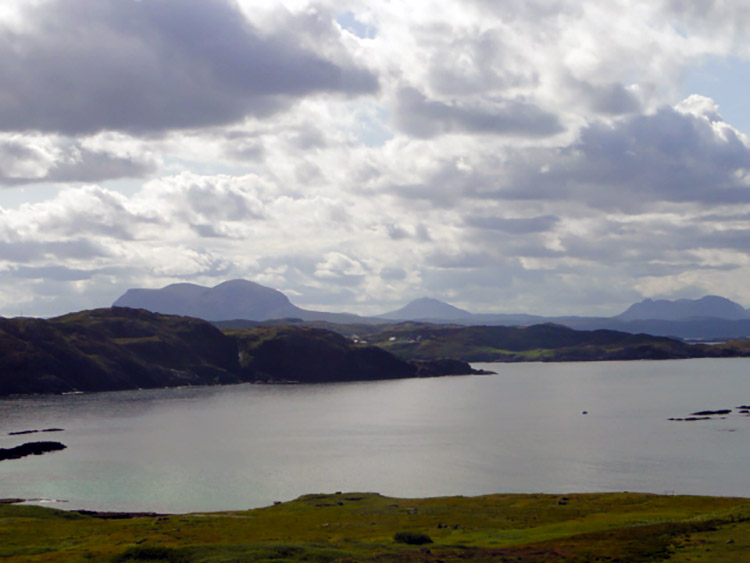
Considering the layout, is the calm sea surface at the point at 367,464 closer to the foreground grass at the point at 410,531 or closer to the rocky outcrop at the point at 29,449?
the rocky outcrop at the point at 29,449

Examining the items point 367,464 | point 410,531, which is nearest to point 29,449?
point 367,464

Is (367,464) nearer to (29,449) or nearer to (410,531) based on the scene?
(410,531)

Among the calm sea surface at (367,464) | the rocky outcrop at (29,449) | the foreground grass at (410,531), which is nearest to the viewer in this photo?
the foreground grass at (410,531)

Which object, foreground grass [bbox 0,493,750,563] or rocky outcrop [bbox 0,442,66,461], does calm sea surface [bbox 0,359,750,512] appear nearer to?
rocky outcrop [bbox 0,442,66,461]

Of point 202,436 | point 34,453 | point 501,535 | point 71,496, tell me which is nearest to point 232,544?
point 501,535

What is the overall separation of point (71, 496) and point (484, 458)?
77.0 metres

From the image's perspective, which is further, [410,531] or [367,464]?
[367,464]

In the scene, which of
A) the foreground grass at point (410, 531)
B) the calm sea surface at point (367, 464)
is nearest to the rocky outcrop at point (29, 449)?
the calm sea surface at point (367, 464)

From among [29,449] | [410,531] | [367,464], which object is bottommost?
[367,464]

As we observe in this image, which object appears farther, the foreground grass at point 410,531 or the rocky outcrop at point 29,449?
the rocky outcrop at point 29,449

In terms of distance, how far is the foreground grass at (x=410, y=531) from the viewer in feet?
190

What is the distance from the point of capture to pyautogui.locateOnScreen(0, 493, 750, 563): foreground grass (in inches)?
2276

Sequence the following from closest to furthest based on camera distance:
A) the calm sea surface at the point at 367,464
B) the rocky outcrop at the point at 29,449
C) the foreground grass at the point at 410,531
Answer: the foreground grass at the point at 410,531
the calm sea surface at the point at 367,464
the rocky outcrop at the point at 29,449

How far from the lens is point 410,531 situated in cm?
7375
